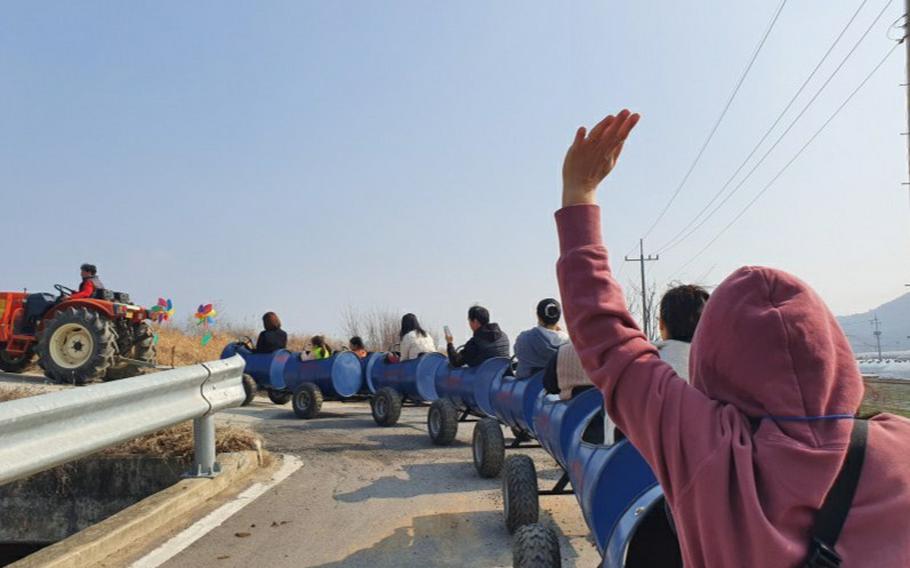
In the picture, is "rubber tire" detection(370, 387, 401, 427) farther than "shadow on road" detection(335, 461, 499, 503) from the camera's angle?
Yes

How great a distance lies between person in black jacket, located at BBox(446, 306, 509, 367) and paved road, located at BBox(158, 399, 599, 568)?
4.26 feet

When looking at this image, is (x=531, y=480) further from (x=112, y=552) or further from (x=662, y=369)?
(x=662, y=369)

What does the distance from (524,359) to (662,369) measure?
15.5 ft

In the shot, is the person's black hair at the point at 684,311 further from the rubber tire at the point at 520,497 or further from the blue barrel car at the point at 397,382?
the blue barrel car at the point at 397,382

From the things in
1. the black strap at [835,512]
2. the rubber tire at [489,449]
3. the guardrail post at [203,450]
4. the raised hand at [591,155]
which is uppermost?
the raised hand at [591,155]

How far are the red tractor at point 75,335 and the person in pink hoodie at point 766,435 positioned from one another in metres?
12.2

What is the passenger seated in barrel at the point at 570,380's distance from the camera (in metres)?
4.03

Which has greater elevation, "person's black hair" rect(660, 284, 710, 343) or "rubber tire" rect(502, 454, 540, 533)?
"person's black hair" rect(660, 284, 710, 343)

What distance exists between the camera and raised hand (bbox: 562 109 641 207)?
165 cm

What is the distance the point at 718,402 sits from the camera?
1.34 metres

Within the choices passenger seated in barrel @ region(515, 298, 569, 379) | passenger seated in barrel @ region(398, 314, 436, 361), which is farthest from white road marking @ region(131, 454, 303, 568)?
passenger seated in barrel @ region(398, 314, 436, 361)

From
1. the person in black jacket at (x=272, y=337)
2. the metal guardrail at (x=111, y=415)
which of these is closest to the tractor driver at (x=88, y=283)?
the person in black jacket at (x=272, y=337)

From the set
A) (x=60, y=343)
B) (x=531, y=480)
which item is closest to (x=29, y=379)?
(x=60, y=343)

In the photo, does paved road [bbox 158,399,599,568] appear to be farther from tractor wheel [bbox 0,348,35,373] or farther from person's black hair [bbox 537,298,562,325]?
tractor wheel [bbox 0,348,35,373]
